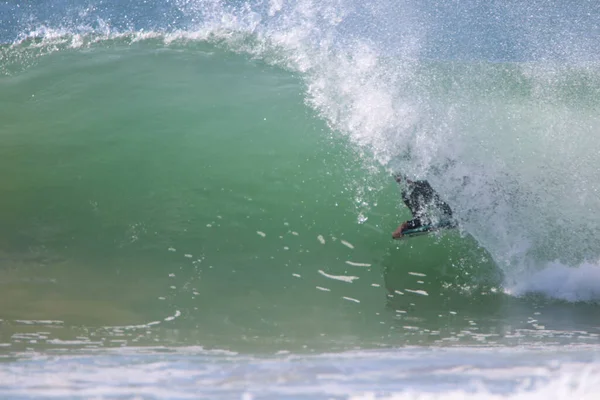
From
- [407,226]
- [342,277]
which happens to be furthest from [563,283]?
[342,277]

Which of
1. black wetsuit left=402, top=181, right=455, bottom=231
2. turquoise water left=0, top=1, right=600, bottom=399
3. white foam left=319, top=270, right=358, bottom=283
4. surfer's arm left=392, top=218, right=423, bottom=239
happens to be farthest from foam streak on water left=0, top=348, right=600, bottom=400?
black wetsuit left=402, top=181, right=455, bottom=231

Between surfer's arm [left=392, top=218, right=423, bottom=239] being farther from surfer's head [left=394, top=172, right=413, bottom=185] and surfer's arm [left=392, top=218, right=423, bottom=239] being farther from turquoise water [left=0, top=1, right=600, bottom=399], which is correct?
surfer's head [left=394, top=172, right=413, bottom=185]

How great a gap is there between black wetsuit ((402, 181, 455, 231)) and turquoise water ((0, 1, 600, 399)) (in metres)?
0.08

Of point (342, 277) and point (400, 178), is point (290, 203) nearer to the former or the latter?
point (400, 178)

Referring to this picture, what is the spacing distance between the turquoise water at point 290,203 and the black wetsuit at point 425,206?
0.26 ft

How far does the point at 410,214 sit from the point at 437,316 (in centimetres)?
127

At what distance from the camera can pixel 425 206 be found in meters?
4.68

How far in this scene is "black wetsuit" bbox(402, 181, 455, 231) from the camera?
4.66m

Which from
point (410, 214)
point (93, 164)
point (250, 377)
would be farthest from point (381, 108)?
point (250, 377)

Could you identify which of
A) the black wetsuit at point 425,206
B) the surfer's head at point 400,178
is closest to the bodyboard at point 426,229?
the black wetsuit at point 425,206

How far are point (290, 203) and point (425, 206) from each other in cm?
108

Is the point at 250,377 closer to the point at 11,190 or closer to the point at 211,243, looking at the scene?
the point at 211,243

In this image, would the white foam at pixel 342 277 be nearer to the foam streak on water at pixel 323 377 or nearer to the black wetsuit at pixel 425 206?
the black wetsuit at pixel 425 206

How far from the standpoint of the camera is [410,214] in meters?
5.07
